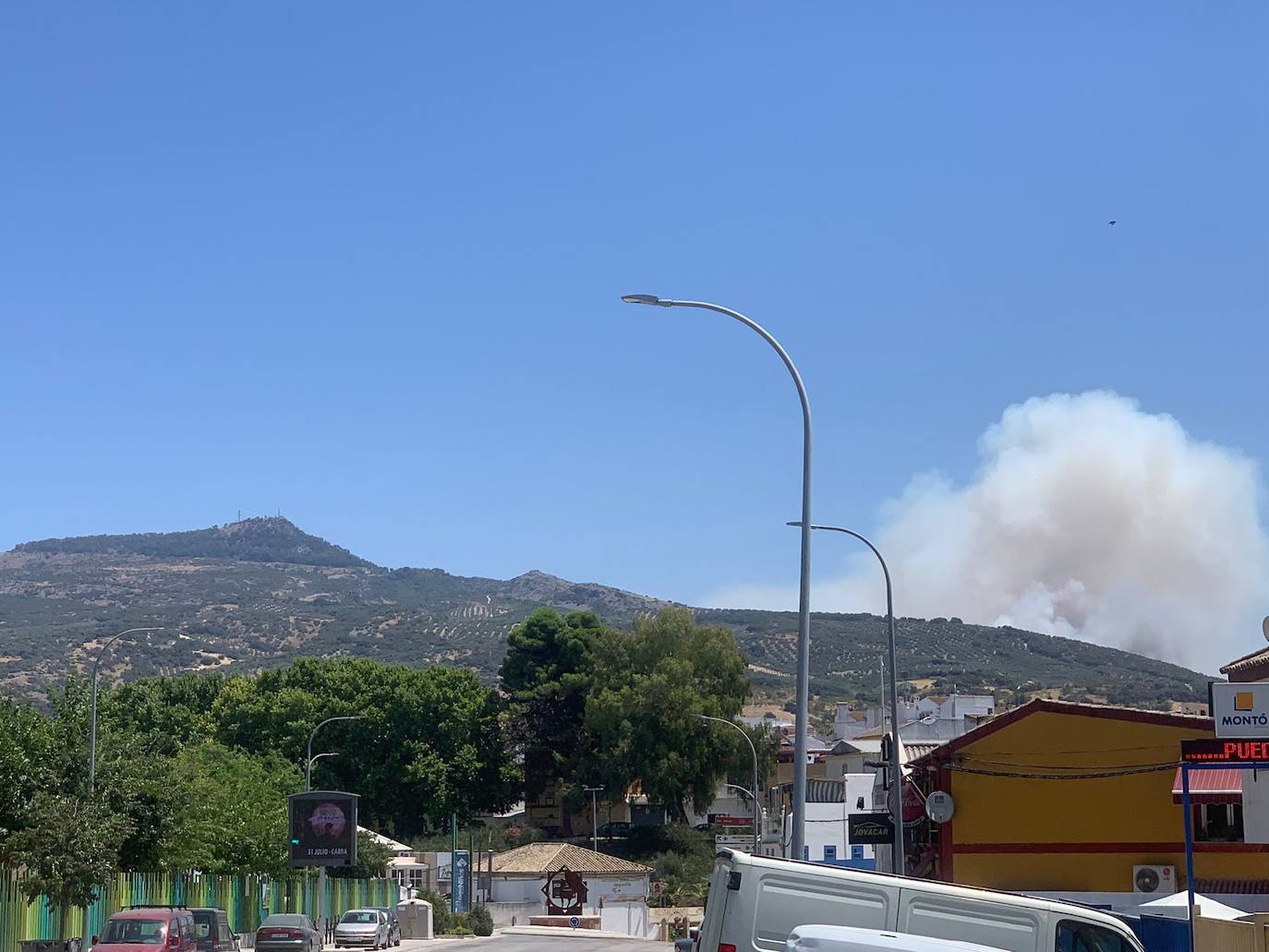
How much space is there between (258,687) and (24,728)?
56144 mm

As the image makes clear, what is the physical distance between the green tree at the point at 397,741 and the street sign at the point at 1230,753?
2878 inches

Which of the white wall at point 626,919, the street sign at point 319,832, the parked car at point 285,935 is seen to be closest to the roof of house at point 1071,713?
the parked car at point 285,935

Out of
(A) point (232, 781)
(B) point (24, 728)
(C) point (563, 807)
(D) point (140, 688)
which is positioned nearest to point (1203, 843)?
(B) point (24, 728)

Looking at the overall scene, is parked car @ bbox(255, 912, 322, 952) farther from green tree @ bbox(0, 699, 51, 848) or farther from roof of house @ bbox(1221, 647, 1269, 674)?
roof of house @ bbox(1221, 647, 1269, 674)

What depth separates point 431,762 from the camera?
301 ft

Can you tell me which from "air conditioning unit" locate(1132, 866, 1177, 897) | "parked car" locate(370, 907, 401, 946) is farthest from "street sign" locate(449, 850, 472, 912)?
"air conditioning unit" locate(1132, 866, 1177, 897)

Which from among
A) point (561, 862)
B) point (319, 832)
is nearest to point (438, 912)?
point (561, 862)

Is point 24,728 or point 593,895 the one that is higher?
point 24,728

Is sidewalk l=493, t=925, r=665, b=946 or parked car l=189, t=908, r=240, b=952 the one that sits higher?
parked car l=189, t=908, r=240, b=952

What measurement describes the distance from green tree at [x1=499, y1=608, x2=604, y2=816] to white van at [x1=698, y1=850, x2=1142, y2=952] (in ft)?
261

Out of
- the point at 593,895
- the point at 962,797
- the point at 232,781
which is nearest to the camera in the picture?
the point at 962,797

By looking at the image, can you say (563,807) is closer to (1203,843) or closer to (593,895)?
(593,895)

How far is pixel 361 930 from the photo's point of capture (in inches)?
2206

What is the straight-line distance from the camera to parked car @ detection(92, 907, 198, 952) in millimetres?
30770
